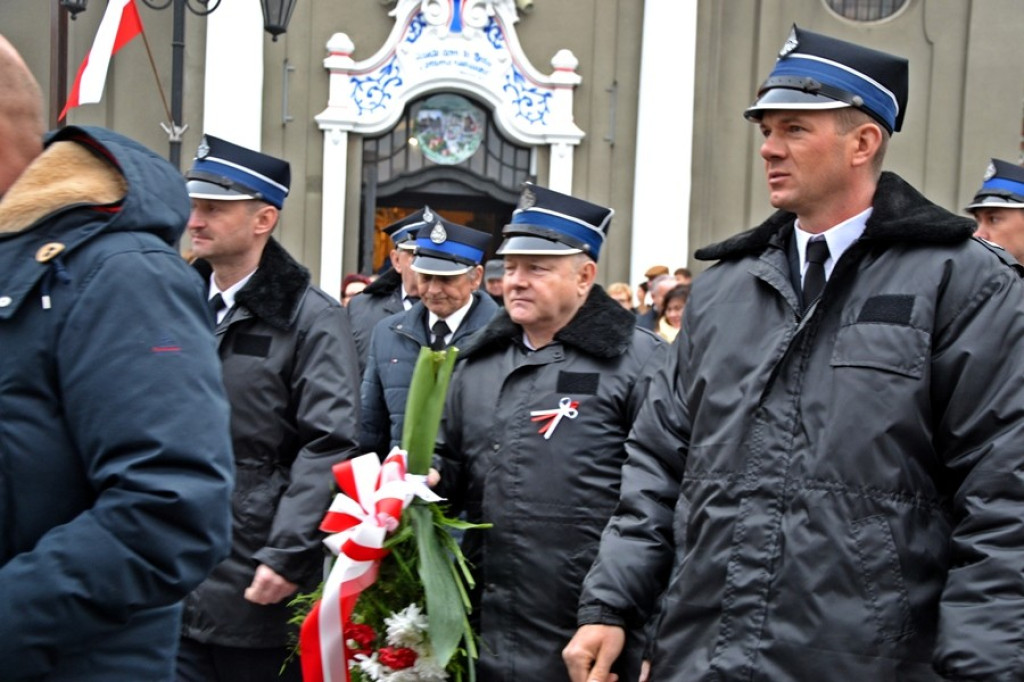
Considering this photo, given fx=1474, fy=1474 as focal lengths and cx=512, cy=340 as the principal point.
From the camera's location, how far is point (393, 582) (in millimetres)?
4543

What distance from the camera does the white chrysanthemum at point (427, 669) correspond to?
Result: 446 cm

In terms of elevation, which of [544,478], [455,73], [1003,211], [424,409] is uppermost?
[455,73]

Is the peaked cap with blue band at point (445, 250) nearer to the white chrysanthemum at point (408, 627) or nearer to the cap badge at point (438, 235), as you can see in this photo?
the cap badge at point (438, 235)

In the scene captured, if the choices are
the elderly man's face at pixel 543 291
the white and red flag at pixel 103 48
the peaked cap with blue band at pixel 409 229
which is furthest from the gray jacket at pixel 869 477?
the white and red flag at pixel 103 48

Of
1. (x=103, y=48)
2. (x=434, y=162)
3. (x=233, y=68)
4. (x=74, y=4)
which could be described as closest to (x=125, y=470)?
(x=74, y=4)

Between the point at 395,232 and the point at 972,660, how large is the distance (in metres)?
6.92

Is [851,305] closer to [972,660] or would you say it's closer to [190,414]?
[972,660]

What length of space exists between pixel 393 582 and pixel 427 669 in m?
0.28

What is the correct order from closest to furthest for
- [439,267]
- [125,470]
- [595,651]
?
[125,470] → [595,651] → [439,267]

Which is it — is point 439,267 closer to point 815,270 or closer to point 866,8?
point 815,270

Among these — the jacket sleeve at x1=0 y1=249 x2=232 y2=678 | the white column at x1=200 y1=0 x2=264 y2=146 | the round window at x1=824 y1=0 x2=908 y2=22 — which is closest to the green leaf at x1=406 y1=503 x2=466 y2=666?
the jacket sleeve at x1=0 y1=249 x2=232 y2=678

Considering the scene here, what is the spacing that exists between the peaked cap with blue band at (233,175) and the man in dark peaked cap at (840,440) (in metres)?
2.17

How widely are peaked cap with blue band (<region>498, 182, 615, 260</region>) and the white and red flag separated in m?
5.67

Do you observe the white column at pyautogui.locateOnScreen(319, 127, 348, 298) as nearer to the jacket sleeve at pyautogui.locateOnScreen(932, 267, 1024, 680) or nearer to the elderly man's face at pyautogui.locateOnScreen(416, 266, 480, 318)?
the elderly man's face at pyautogui.locateOnScreen(416, 266, 480, 318)
